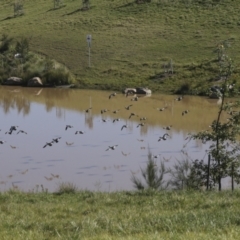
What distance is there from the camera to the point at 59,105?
36500 millimetres

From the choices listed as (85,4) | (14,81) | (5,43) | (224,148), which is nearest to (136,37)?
(5,43)

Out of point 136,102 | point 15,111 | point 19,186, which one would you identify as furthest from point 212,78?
point 19,186

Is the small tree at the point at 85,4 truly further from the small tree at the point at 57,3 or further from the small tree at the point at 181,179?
the small tree at the point at 181,179

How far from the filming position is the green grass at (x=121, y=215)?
23.3 ft

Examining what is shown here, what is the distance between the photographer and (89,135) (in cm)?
2536

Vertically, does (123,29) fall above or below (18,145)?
above

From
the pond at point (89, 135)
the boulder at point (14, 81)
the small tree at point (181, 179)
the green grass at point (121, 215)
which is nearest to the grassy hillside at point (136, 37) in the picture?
the pond at point (89, 135)

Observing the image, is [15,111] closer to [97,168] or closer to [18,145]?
[18,145]

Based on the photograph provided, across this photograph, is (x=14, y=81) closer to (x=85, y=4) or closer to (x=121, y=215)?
(x=85, y=4)

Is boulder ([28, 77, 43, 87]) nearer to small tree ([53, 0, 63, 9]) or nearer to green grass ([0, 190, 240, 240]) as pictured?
small tree ([53, 0, 63, 9])

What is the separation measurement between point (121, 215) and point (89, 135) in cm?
1624

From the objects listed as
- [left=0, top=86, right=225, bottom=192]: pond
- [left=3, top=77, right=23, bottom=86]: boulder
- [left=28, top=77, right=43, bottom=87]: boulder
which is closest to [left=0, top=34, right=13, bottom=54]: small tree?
[left=3, top=77, right=23, bottom=86]: boulder

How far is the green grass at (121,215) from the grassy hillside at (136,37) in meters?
23.5

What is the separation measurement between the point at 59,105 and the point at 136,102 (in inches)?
186
